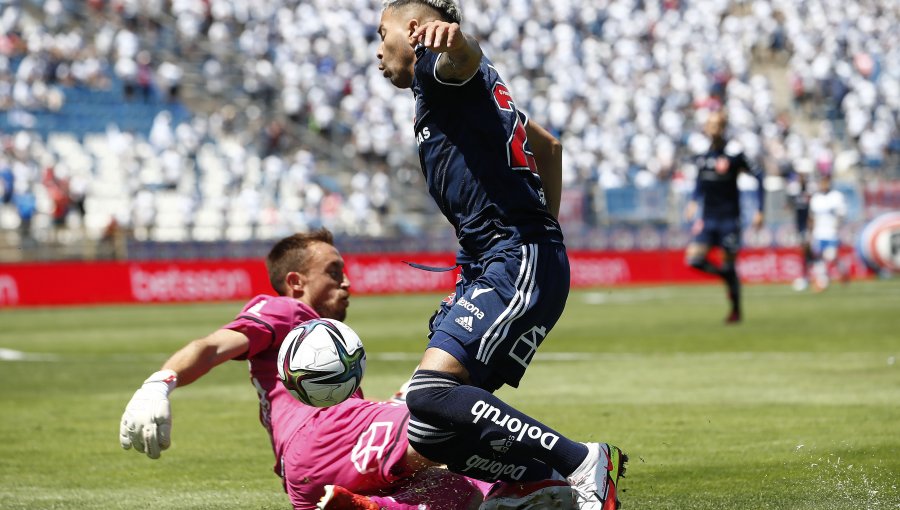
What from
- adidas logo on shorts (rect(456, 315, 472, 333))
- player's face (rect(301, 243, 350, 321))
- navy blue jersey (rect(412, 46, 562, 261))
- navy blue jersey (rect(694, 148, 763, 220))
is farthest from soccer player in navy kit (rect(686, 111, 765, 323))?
adidas logo on shorts (rect(456, 315, 472, 333))

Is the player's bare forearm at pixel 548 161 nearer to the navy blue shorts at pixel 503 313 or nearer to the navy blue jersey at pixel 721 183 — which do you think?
the navy blue shorts at pixel 503 313

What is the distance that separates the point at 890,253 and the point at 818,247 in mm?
3712

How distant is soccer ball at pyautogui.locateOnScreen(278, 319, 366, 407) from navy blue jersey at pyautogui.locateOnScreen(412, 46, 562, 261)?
647 millimetres

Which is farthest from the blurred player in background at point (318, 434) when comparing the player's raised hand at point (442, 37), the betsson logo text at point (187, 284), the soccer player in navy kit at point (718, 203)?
the betsson logo text at point (187, 284)

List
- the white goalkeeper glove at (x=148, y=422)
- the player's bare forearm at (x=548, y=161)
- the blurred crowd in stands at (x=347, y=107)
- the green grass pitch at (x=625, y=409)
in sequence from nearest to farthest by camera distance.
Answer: the white goalkeeper glove at (x=148, y=422) < the player's bare forearm at (x=548, y=161) < the green grass pitch at (x=625, y=409) < the blurred crowd in stands at (x=347, y=107)

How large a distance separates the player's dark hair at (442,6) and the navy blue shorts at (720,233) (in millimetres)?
13776

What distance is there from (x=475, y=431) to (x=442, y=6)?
5.56ft

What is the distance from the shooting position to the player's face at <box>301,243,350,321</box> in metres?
6.08

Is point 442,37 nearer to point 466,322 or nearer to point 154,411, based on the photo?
point 466,322

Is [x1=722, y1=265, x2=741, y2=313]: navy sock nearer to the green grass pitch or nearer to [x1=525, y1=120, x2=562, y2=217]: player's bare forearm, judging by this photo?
the green grass pitch

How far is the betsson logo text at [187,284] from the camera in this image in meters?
29.4

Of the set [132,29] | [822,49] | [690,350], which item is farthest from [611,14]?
[690,350]

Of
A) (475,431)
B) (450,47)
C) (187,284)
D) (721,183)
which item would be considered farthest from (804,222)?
(450,47)

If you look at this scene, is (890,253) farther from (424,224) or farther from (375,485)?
(375,485)
